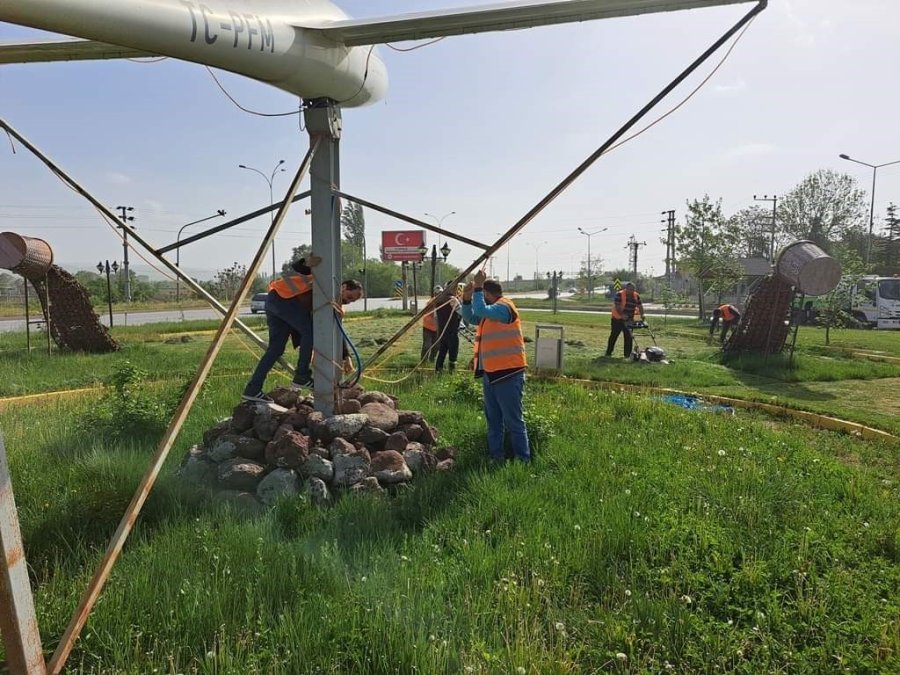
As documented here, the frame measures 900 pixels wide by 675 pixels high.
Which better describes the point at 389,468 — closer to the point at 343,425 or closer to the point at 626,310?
the point at 343,425

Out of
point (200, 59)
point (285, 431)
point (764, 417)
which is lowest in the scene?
point (764, 417)

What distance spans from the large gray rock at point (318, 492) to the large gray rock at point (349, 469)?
0.16m

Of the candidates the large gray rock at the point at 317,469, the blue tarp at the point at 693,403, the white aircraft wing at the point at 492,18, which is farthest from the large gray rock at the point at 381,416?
the blue tarp at the point at 693,403

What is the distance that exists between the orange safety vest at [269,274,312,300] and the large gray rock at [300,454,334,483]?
6.34 ft

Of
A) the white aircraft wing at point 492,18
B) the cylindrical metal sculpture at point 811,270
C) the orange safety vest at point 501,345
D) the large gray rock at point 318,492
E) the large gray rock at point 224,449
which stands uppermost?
the white aircraft wing at point 492,18

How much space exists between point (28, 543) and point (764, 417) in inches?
333

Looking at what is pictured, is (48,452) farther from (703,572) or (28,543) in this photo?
(703,572)

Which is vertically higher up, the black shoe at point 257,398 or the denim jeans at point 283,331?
the denim jeans at point 283,331

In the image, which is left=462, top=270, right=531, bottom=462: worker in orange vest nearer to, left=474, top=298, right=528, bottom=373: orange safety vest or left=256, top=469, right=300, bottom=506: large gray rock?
left=474, top=298, right=528, bottom=373: orange safety vest

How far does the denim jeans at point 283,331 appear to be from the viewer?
6133mm

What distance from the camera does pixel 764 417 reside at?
828 cm

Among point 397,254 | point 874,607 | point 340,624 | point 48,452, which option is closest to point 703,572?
point 874,607

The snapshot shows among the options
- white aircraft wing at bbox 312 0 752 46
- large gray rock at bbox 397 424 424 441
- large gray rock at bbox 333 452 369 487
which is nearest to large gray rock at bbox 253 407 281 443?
large gray rock at bbox 333 452 369 487

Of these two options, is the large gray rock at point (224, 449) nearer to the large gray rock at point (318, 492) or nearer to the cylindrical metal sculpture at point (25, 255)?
the large gray rock at point (318, 492)
